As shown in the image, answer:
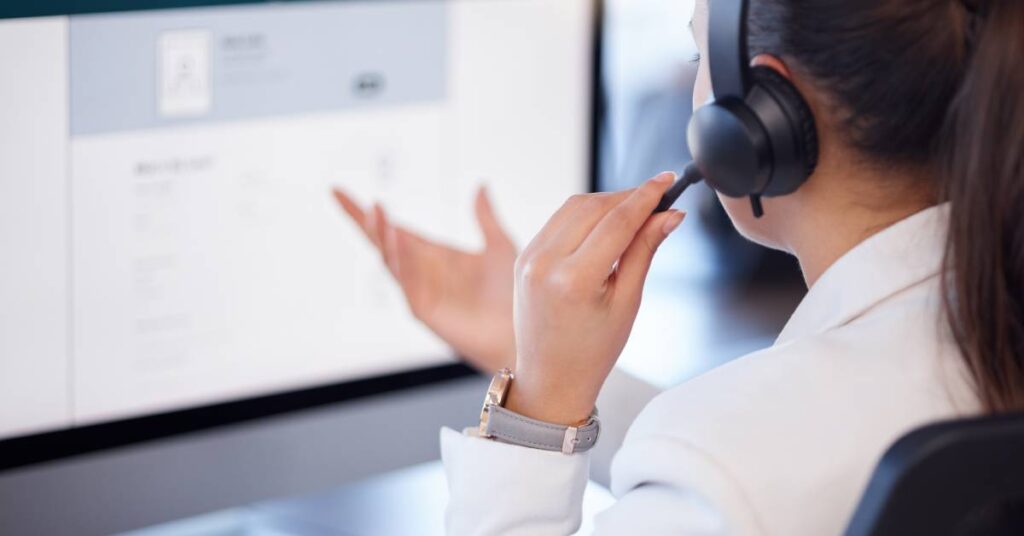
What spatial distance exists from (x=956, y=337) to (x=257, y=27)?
23.1 inches

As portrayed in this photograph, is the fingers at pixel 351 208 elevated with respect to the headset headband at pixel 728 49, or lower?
lower

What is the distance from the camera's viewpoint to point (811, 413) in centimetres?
61

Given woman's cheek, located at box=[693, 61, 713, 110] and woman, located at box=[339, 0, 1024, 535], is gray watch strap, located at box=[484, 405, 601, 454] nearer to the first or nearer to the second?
woman, located at box=[339, 0, 1024, 535]

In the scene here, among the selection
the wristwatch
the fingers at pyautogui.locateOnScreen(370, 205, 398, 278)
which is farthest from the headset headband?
the fingers at pyautogui.locateOnScreen(370, 205, 398, 278)

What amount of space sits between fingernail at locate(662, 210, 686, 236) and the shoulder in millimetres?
122

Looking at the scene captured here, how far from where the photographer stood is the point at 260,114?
1.00 meters

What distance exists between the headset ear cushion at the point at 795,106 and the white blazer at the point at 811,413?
60mm

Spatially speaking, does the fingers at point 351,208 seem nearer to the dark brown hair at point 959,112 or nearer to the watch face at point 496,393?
the watch face at point 496,393

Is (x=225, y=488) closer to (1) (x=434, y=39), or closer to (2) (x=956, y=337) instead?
(1) (x=434, y=39)

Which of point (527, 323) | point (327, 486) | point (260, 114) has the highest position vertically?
point (260, 114)

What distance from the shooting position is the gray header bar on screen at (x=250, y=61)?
3.03 ft

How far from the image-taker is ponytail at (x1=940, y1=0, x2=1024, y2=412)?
60 cm

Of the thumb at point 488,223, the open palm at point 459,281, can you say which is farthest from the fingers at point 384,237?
the thumb at point 488,223

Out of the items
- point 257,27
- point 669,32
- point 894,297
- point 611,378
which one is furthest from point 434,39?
point 669,32
